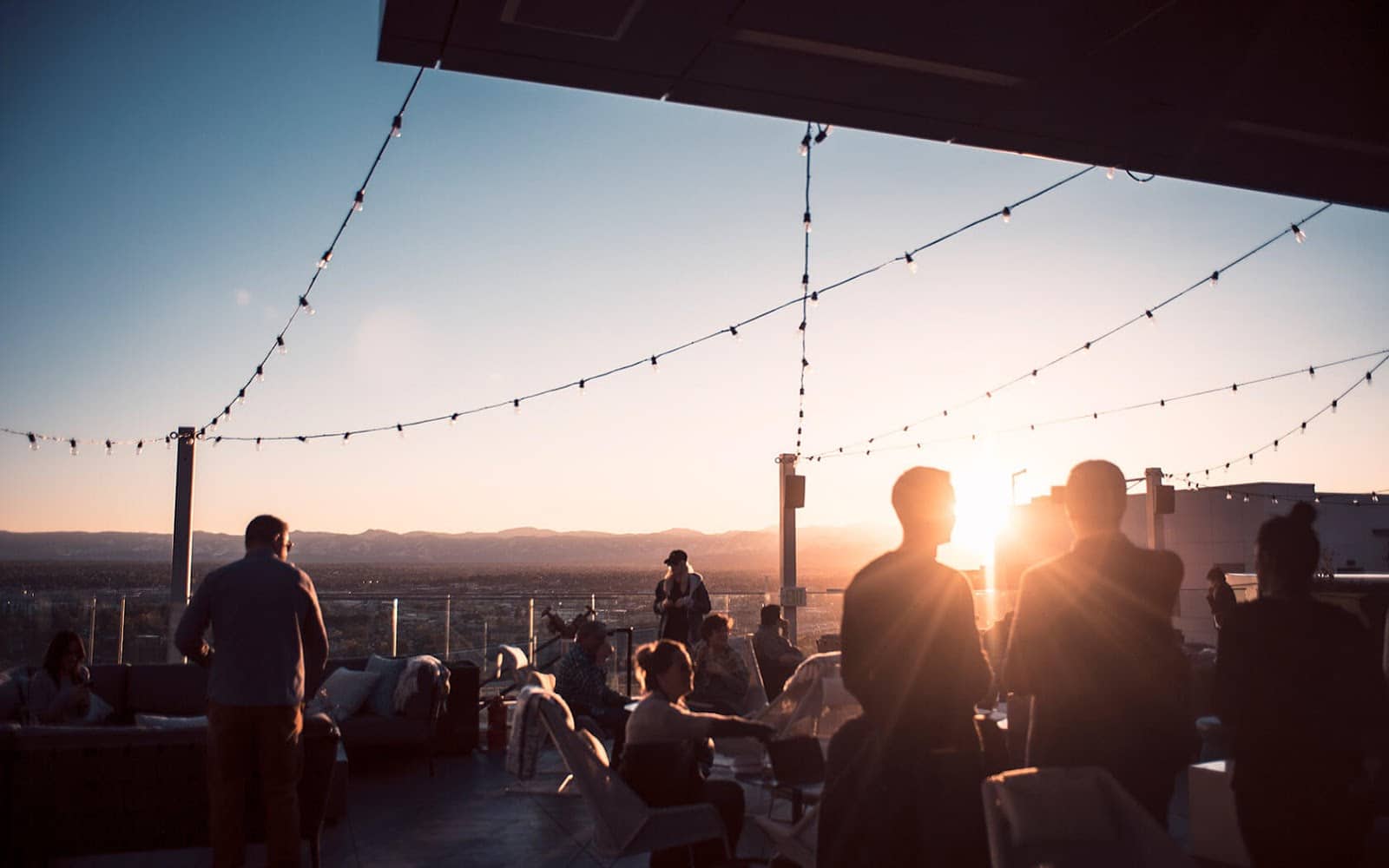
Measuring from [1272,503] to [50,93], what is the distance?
3416cm

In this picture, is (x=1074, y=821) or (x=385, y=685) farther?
(x=385, y=685)

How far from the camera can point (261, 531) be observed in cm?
396

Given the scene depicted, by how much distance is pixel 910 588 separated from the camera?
2.19 m

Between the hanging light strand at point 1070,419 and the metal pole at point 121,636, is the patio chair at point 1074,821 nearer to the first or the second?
the hanging light strand at point 1070,419

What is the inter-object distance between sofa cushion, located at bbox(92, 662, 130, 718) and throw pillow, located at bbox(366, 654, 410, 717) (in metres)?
1.55

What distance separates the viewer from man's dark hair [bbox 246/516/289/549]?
3941mm

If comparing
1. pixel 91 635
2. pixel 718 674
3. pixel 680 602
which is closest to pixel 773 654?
pixel 680 602

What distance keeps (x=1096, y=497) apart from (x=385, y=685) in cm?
625

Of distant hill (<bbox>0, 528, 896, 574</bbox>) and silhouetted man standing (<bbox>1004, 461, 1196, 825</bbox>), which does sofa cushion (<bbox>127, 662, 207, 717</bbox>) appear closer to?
silhouetted man standing (<bbox>1004, 461, 1196, 825</bbox>)

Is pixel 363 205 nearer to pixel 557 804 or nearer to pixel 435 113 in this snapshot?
pixel 435 113

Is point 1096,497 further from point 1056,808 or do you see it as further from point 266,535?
point 266,535

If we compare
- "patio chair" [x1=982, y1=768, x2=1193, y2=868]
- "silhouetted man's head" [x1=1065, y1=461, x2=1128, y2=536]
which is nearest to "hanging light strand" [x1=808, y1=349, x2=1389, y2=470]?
"silhouetted man's head" [x1=1065, y1=461, x2=1128, y2=536]

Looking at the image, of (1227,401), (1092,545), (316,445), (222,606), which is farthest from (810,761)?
(1227,401)

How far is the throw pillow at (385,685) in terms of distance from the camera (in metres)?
7.46
